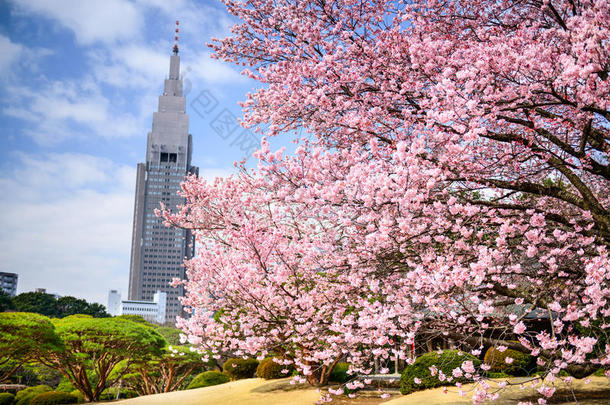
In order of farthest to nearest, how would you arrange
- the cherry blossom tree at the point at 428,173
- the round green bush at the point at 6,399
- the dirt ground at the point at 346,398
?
1. the round green bush at the point at 6,399
2. the dirt ground at the point at 346,398
3. the cherry blossom tree at the point at 428,173

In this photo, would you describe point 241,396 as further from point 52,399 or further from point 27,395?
point 27,395

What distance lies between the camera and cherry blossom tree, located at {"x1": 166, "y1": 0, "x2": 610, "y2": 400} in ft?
16.2

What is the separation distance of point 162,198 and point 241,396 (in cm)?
11778

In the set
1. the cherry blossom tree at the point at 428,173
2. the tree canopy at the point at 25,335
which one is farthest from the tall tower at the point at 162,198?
the cherry blossom tree at the point at 428,173

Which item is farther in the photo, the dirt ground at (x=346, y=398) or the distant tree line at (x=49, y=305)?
the distant tree line at (x=49, y=305)

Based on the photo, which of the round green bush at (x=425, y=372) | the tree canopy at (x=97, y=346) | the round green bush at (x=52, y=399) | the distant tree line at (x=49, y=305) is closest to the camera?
the round green bush at (x=425, y=372)

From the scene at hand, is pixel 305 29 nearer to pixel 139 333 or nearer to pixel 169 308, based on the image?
pixel 139 333

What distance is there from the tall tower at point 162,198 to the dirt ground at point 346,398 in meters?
107

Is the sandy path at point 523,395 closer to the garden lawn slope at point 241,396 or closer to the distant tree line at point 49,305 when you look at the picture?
the garden lawn slope at point 241,396

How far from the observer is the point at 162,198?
126 meters

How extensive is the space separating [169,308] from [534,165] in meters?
124

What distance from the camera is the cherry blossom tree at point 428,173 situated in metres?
4.93

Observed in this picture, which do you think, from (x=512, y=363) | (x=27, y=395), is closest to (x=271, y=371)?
(x=512, y=363)

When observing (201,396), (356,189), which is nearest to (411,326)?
(356,189)
